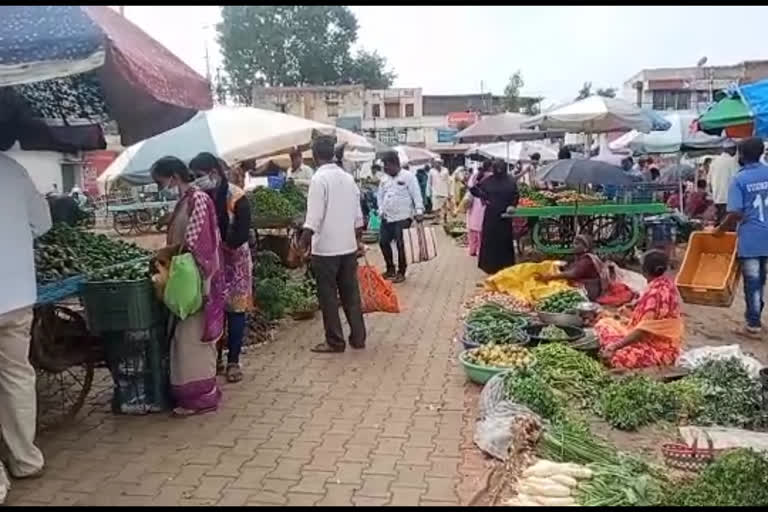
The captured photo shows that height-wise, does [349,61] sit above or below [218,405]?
above

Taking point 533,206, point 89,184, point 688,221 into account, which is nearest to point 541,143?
point 688,221

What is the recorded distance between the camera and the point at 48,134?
6355mm

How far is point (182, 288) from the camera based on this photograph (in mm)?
5070

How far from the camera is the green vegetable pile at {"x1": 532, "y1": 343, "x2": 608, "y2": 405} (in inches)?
219

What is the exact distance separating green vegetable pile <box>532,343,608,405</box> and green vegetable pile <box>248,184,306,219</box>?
16.5 ft

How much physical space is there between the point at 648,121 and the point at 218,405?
30.0 ft

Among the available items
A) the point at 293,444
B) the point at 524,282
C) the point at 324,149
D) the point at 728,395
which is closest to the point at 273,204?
the point at 524,282

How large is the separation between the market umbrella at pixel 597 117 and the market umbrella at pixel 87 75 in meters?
7.56

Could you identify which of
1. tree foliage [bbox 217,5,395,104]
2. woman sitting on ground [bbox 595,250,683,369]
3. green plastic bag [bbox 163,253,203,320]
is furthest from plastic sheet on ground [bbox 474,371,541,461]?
tree foliage [bbox 217,5,395,104]

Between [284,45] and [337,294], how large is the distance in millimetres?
50046

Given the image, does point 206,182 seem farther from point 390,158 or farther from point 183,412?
point 390,158

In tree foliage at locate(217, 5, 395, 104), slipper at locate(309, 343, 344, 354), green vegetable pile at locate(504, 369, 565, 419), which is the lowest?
slipper at locate(309, 343, 344, 354)

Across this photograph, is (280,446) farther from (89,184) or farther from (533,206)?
(89,184)

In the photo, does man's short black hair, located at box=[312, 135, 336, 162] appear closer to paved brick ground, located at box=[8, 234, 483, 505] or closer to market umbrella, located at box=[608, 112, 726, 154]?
paved brick ground, located at box=[8, 234, 483, 505]
